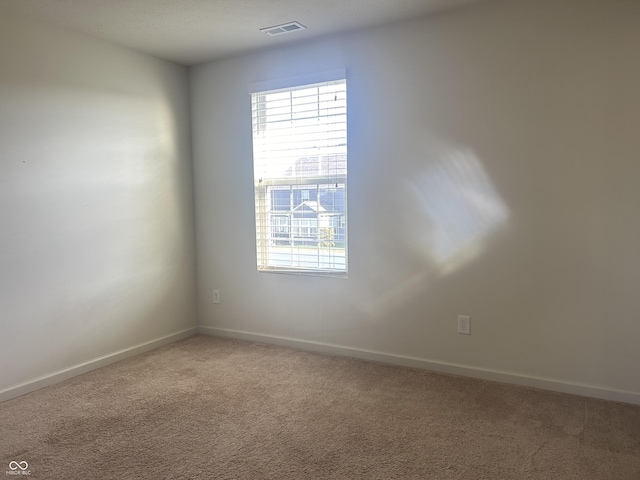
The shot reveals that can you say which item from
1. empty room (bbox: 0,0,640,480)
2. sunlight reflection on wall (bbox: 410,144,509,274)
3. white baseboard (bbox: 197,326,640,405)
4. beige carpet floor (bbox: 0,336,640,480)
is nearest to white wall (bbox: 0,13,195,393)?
empty room (bbox: 0,0,640,480)

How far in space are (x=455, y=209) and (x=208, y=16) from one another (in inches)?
76.5

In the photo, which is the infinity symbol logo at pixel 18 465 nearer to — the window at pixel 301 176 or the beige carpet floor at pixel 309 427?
the beige carpet floor at pixel 309 427

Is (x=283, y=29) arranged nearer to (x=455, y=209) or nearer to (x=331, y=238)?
(x=331, y=238)

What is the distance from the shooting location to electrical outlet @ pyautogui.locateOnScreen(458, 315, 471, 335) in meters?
2.93

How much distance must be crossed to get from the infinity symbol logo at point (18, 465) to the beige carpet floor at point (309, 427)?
0.06 ft

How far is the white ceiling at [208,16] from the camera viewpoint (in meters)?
2.61

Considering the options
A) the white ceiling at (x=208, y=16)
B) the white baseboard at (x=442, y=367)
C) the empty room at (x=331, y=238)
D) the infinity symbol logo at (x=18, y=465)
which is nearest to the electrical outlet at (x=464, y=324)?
the empty room at (x=331, y=238)

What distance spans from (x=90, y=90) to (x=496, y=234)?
283 cm

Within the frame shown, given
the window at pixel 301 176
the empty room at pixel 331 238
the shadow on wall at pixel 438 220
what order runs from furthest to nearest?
the window at pixel 301 176, the shadow on wall at pixel 438 220, the empty room at pixel 331 238

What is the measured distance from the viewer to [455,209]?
2889mm

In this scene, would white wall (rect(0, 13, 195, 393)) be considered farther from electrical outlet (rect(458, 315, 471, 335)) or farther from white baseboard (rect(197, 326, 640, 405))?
electrical outlet (rect(458, 315, 471, 335))

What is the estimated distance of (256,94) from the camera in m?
3.56

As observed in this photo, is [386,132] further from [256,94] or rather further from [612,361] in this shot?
[612,361]

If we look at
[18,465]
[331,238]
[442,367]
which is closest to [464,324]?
[442,367]
